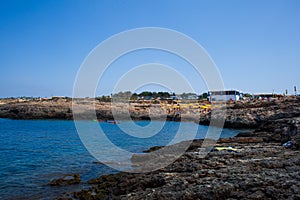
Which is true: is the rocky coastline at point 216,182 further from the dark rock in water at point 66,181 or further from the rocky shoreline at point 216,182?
the dark rock in water at point 66,181

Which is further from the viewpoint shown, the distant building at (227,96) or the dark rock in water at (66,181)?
the distant building at (227,96)

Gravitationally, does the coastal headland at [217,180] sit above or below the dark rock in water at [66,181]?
above

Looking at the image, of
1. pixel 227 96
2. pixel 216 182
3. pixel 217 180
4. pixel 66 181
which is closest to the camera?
pixel 216 182

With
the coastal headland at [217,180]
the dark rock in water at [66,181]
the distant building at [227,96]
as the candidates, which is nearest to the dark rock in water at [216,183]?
the coastal headland at [217,180]

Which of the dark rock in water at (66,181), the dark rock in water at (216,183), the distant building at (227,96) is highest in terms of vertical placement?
the distant building at (227,96)

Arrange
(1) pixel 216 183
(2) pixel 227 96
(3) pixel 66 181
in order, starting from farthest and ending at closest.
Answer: (2) pixel 227 96 → (3) pixel 66 181 → (1) pixel 216 183

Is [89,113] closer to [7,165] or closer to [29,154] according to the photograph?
[29,154]

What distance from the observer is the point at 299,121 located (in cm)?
2505

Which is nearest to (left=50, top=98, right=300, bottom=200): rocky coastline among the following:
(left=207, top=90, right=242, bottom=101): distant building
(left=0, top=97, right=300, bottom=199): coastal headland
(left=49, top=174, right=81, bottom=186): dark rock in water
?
(left=0, top=97, right=300, bottom=199): coastal headland

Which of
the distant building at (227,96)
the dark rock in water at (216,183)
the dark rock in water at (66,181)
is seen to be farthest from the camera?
the distant building at (227,96)

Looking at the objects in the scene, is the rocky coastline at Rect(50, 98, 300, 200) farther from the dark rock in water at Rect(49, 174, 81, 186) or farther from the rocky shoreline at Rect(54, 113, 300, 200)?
the dark rock in water at Rect(49, 174, 81, 186)

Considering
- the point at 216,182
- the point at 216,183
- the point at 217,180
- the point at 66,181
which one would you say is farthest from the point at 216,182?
the point at 66,181

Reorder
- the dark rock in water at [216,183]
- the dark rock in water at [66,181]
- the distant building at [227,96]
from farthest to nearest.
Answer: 1. the distant building at [227,96]
2. the dark rock in water at [66,181]
3. the dark rock in water at [216,183]

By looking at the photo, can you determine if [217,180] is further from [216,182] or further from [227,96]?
[227,96]
